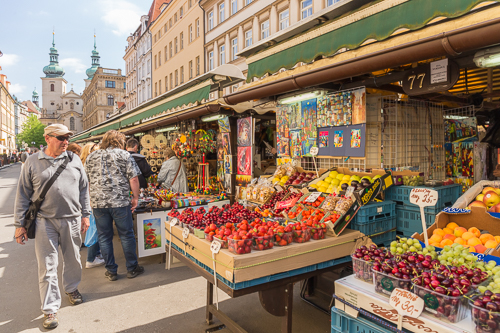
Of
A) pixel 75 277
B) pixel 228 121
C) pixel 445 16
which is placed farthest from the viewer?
pixel 228 121

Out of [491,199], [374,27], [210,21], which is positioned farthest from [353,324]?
[210,21]

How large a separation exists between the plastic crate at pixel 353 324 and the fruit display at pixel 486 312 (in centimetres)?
44

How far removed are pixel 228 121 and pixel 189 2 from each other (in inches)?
1025

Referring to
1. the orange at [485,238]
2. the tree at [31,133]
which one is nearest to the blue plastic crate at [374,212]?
the orange at [485,238]

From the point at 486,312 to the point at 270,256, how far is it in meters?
1.46

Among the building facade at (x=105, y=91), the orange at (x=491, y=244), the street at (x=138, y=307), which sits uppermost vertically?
the building facade at (x=105, y=91)

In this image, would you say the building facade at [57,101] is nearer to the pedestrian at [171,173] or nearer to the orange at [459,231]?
the pedestrian at [171,173]

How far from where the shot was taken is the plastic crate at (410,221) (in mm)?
3826

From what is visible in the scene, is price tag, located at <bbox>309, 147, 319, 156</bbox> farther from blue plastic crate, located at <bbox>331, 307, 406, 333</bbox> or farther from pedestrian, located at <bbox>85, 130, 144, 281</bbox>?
blue plastic crate, located at <bbox>331, 307, 406, 333</bbox>

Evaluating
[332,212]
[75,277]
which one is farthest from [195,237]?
[75,277]

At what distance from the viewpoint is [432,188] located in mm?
4070

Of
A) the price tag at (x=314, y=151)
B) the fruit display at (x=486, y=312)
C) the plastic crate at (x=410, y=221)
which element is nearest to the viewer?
the fruit display at (x=486, y=312)

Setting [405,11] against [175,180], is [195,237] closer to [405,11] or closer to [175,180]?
[405,11]

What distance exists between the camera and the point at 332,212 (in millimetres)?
3439
